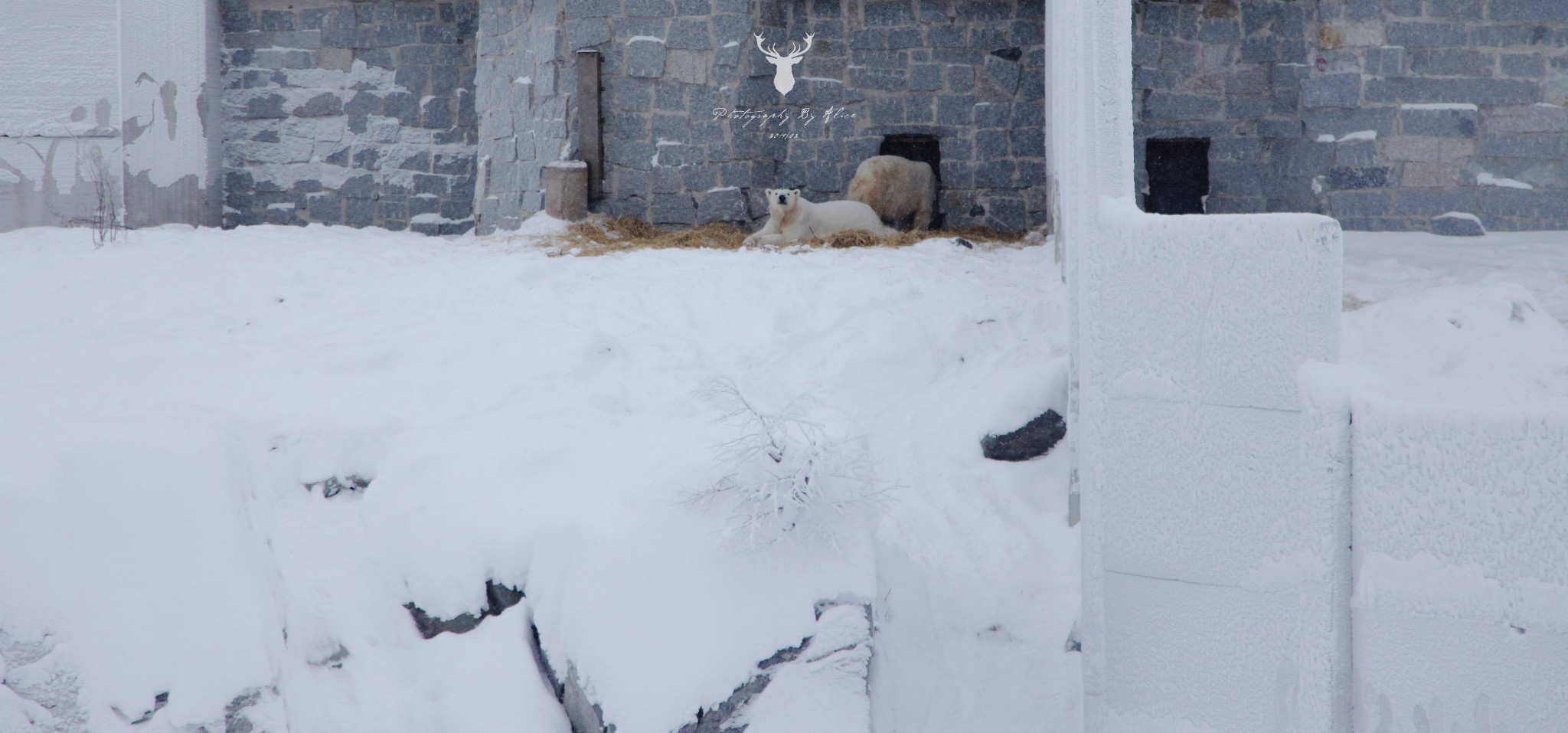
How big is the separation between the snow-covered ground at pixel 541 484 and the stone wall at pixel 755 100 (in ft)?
7.35

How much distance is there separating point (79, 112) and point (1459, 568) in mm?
9545

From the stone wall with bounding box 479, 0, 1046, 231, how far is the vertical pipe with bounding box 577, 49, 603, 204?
0.07 metres

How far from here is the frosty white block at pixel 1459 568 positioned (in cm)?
234

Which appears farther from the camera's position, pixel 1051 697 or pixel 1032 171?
pixel 1032 171

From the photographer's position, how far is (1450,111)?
7258 mm

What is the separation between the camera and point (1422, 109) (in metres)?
7.29

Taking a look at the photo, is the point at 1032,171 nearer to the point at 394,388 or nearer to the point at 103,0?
the point at 394,388

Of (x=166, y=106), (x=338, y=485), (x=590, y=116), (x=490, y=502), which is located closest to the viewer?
(x=490, y=502)

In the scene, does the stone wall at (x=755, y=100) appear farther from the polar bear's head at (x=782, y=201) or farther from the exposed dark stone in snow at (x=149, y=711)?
the exposed dark stone in snow at (x=149, y=711)

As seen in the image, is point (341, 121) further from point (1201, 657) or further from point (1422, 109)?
point (1201, 657)

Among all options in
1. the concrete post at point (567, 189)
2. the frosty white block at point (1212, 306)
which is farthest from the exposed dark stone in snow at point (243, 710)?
the concrete post at point (567, 189)

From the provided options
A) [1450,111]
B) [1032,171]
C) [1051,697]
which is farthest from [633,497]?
[1450,111]

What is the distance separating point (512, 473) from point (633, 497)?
0.56 metres

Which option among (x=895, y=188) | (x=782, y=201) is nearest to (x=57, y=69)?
(x=782, y=201)
